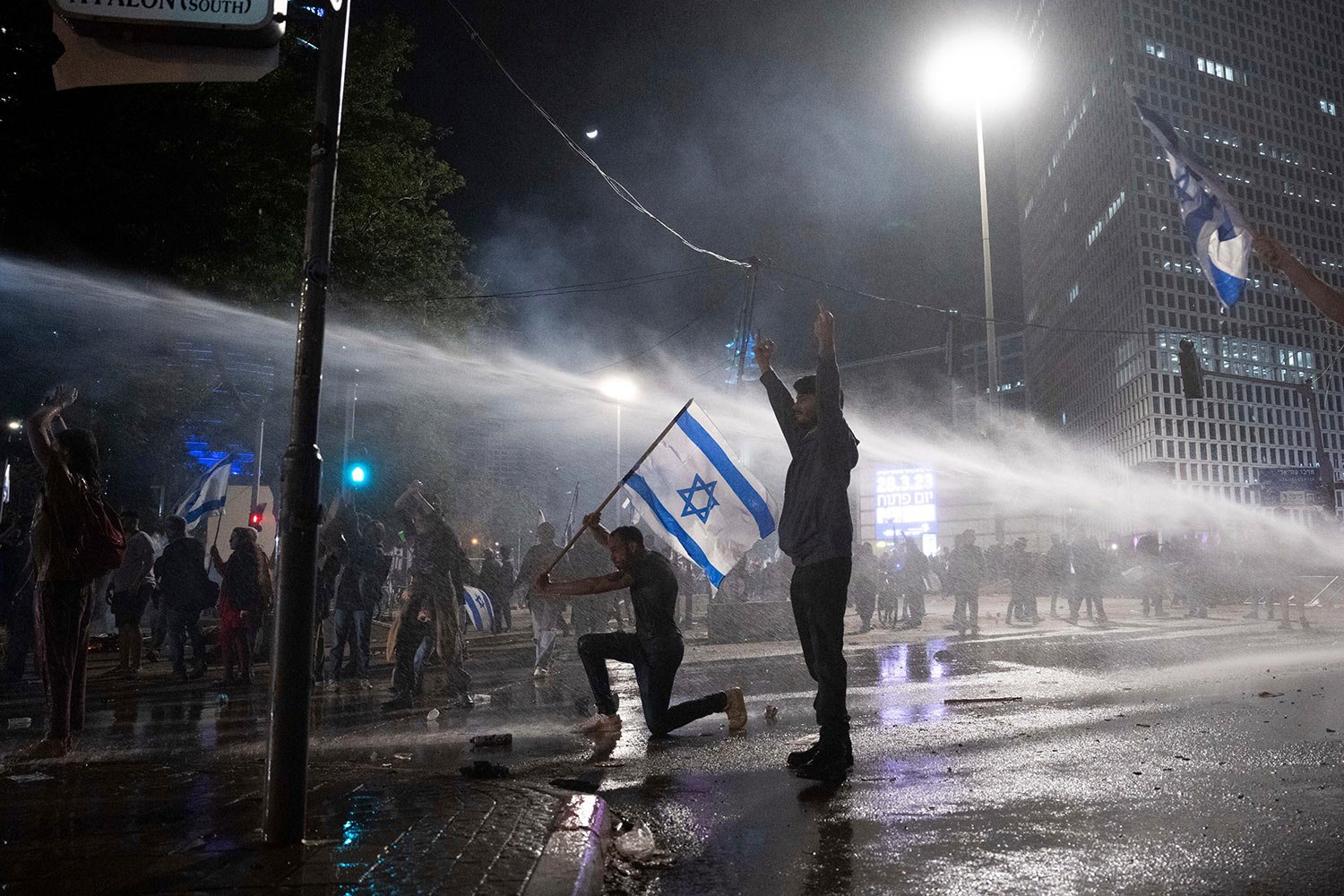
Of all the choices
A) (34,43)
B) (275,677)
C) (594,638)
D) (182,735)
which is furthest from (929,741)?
(34,43)

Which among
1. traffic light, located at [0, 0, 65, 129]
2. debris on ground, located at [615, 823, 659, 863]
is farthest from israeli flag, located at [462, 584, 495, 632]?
debris on ground, located at [615, 823, 659, 863]

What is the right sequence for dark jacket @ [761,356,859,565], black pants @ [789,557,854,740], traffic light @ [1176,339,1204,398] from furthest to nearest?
traffic light @ [1176,339,1204,398] → dark jacket @ [761,356,859,565] → black pants @ [789,557,854,740]

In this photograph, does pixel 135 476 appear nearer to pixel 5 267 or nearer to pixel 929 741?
pixel 5 267

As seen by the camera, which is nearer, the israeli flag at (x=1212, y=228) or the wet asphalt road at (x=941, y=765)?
the wet asphalt road at (x=941, y=765)

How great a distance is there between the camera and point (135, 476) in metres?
21.0

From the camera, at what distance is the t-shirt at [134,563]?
11.8m

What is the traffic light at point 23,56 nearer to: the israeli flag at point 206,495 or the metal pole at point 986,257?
the israeli flag at point 206,495

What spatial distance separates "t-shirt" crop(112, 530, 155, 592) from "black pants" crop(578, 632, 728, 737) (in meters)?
7.64

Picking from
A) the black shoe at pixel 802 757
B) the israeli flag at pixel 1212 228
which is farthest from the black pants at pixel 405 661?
the israeli flag at pixel 1212 228

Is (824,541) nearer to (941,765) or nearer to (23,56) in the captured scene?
(941,765)

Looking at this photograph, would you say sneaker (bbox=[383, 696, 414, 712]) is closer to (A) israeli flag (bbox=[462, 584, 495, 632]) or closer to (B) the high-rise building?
(A) israeli flag (bbox=[462, 584, 495, 632])

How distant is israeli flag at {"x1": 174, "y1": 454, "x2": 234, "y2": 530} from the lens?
14.5 m

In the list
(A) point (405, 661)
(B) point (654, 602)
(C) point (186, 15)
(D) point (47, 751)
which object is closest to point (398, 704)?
(A) point (405, 661)

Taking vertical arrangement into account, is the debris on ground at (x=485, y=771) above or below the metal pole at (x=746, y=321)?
below
